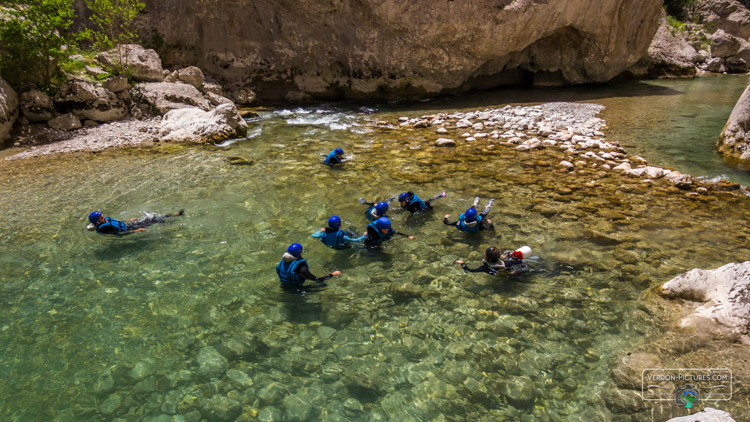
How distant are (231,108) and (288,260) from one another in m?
10.9

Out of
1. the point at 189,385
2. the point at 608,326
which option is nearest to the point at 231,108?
the point at 189,385

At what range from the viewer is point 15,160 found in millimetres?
12078

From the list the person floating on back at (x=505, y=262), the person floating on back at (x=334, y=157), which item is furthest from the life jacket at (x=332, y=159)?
the person floating on back at (x=505, y=262)

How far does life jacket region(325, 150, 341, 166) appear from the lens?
11.6 m

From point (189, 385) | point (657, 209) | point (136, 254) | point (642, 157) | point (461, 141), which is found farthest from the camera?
point (461, 141)

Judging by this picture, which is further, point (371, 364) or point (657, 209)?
point (657, 209)

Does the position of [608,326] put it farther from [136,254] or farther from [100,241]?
[100,241]

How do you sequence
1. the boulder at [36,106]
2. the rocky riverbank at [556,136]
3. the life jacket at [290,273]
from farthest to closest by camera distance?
the boulder at [36,106], the rocky riverbank at [556,136], the life jacket at [290,273]

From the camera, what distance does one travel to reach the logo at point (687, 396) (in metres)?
4.34

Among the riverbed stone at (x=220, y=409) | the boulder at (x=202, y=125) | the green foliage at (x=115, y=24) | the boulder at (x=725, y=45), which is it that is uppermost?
the green foliage at (x=115, y=24)

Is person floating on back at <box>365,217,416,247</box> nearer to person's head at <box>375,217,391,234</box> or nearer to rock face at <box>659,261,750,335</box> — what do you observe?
person's head at <box>375,217,391,234</box>

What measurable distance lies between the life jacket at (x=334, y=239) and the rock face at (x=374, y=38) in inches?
618

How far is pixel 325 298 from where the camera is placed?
20.5ft

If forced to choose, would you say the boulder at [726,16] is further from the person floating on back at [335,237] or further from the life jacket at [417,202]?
the person floating on back at [335,237]
